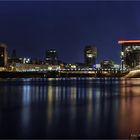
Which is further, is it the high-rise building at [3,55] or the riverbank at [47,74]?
the high-rise building at [3,55]

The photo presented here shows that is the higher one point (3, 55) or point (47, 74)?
point (3, 55)

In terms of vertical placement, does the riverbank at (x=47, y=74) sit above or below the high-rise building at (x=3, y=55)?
→ below

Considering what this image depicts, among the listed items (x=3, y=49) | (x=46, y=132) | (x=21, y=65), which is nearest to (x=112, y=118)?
(x=46, y=132)

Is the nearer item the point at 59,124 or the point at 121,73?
the point at 59,124

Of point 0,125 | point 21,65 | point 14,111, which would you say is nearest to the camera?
point 0,125

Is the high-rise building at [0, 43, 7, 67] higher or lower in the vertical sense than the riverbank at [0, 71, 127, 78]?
higher

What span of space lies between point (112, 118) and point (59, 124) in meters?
3.97

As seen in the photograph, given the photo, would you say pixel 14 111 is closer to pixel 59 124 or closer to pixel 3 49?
pixel 59 124

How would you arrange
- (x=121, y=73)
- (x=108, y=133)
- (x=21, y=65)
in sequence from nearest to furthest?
1. (x=108, y=133)
2. (x=121, y=73)
3. (x=21, y=65)

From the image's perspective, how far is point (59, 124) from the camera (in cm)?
2256

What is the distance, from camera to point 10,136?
743 inches

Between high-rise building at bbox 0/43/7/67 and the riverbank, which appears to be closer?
the riverbank

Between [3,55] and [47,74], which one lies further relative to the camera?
[3,55]

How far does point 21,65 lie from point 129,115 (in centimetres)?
17206
